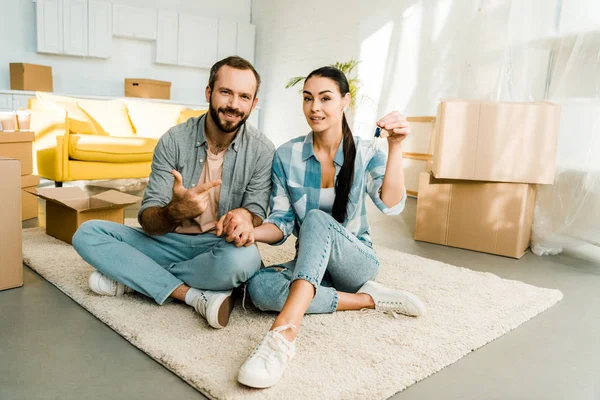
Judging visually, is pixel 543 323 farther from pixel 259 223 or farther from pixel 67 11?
pixel 67 11

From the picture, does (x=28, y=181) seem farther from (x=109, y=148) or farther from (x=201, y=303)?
(x=201, y=303)

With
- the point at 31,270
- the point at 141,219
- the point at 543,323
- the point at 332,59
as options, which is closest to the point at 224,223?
the point at 141,219

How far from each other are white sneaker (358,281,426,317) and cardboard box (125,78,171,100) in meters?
5.02

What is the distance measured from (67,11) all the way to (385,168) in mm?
5323

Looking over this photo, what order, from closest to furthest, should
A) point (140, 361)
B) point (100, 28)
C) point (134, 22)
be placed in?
point (140, 361), point (100, 28), point (134, 22)

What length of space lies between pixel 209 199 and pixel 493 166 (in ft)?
5.33

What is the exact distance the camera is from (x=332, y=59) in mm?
5891

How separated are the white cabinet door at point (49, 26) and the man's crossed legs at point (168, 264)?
4.82 metres

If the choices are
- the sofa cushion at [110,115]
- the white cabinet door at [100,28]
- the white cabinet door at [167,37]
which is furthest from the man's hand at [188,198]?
the white cabinet door at [167,37]

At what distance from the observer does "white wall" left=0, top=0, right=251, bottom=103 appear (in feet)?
18.1

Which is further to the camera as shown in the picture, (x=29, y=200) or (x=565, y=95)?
(x=29, y=200)

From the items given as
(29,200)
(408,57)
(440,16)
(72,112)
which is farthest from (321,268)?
(408,57)

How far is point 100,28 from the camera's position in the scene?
233 inches

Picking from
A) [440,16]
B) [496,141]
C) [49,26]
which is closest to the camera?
[496,141]
